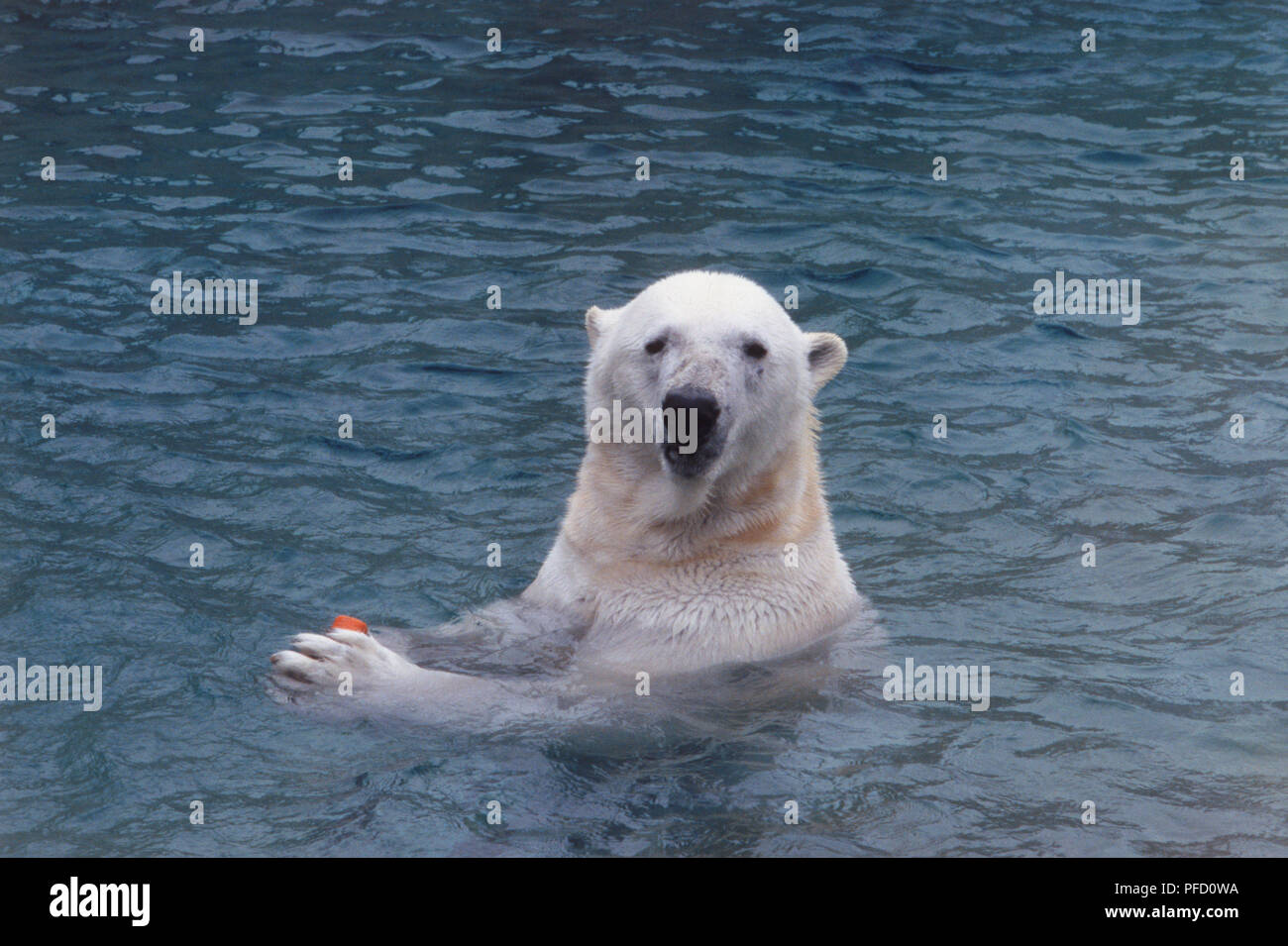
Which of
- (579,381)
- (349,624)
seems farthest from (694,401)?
(579,381)

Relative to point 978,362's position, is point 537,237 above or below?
above

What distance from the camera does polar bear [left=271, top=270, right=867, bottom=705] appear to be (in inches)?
195

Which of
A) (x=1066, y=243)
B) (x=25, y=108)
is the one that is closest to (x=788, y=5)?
(x=1066, y=243)

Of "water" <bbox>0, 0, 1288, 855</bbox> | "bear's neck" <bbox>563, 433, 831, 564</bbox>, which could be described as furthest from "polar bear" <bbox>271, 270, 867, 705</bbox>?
"water" <bbox>0, 0, 1288, 855</bbox>

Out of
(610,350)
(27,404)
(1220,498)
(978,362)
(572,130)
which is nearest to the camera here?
(610,350)

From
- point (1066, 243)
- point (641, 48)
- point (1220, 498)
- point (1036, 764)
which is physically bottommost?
point (1036, 764)

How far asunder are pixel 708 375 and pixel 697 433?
7.2 inches

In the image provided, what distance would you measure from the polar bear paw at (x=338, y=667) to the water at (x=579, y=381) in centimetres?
16

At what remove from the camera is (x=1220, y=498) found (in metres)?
6.87

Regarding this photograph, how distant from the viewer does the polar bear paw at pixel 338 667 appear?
15.9 feet

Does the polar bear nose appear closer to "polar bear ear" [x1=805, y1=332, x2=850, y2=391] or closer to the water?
"polar bear ear" [x1=805, y1=332, x2=850, y2=391]

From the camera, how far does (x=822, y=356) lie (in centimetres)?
548

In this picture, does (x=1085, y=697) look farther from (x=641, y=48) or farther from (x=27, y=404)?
(x=641, y=48)

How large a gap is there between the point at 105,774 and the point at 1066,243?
7090 mm
